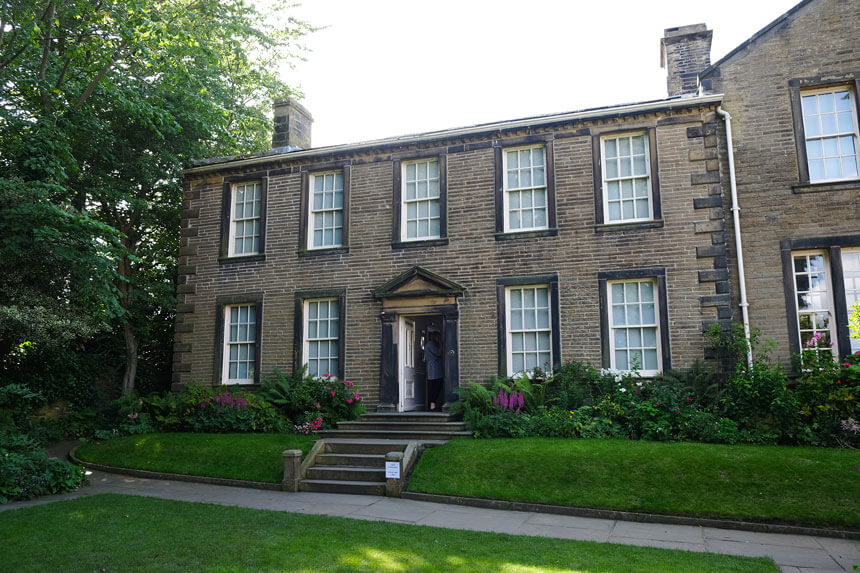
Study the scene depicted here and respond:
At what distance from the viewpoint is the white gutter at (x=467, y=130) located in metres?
13.3

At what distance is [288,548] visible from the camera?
22.2ft

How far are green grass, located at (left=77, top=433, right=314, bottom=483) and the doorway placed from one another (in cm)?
280

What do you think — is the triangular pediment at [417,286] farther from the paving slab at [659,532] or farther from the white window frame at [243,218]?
the paving slab at [659,532]

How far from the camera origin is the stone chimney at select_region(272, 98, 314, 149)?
57.0ft

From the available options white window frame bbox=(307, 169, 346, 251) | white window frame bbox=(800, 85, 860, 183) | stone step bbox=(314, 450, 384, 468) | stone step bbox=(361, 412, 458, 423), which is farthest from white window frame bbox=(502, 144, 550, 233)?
stone step bbox=(314, 450, 384, 468)

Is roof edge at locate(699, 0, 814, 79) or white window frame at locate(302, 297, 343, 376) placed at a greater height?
roof edge at locate(699, 0, 814, 79)

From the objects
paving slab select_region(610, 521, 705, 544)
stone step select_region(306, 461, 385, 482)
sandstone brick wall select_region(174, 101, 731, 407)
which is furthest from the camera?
sandstone brick wall select_region(174, 101, 731, 407)

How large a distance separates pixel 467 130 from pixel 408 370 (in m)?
5.93

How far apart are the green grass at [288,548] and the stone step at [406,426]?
4.72 metres

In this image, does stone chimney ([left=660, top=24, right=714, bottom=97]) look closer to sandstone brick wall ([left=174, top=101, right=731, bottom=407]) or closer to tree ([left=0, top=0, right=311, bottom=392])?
sandstone brick wall ([left=174, top=101, right=731, bottom=407])

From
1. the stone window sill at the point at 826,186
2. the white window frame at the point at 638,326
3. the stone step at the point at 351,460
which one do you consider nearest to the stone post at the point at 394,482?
the stone step at the point at 351,460

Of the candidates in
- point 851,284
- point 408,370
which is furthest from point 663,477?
point 408,370

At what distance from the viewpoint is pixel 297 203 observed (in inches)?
635

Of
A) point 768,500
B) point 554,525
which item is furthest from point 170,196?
point 768,500
